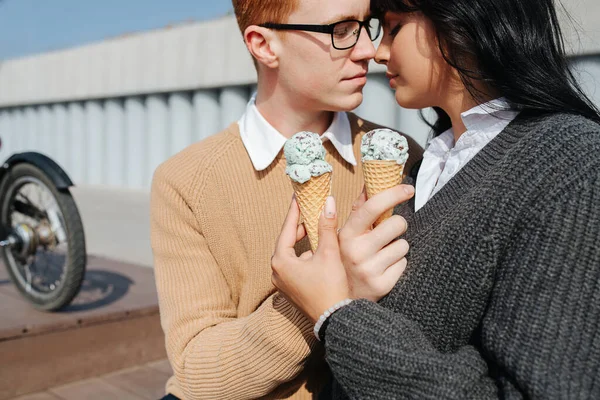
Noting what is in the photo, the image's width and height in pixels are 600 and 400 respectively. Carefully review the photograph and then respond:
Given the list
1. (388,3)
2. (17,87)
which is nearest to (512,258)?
(388,3)

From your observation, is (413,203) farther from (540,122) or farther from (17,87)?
(17,87)

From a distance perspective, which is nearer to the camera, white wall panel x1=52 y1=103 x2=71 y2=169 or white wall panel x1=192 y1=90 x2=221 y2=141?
white wall panel x1=192 y1=90 x2=221 y2=141

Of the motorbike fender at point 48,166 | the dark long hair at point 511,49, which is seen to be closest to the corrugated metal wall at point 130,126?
the motorbike fender at point 48,166

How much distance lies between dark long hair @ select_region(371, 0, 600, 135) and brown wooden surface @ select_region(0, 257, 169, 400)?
2685 millimetres

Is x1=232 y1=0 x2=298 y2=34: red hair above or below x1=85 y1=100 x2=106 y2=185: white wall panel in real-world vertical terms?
above

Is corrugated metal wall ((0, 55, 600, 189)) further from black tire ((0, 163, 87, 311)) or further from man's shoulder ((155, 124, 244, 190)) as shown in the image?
man's shoulder ((155, 124, 244, 190))

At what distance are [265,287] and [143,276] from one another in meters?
3.33

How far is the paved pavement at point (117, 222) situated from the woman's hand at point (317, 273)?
423 centimetres

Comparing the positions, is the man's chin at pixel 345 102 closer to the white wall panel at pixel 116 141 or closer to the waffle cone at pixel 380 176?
the waffle cone at pixel 380 176

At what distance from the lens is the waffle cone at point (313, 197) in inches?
57.7

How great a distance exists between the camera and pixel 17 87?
23.9 feet

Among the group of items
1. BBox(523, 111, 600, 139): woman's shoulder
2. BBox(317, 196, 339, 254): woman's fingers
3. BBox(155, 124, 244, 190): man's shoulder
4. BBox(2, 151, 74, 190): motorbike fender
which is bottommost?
BBox(2, 151, 74, 190): motorbike fender

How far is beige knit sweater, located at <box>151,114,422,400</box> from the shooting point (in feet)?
5.46

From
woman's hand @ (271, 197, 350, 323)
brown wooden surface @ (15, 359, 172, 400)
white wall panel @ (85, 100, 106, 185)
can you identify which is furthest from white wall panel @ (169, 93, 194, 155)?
woman's hand @ (271, 197, 350, 323)
